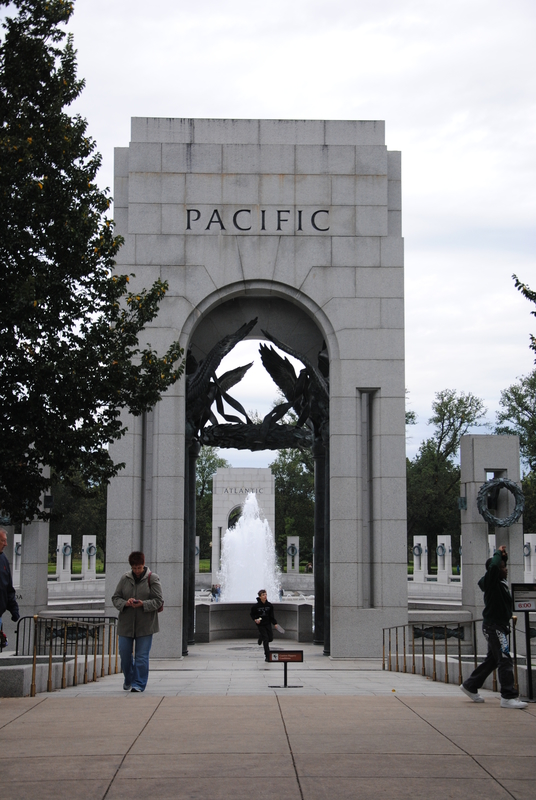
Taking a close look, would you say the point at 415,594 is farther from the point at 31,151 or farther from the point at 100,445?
the point at 31,151

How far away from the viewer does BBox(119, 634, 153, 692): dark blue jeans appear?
10.7 meters

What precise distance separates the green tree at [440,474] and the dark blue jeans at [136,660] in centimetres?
5076

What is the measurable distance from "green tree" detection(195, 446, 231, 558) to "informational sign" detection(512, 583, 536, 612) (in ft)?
207

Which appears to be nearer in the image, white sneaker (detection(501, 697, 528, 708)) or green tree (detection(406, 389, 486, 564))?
white sneaker (detection(501, 697, 528, 708))

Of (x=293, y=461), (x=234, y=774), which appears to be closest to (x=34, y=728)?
(x=234, y=774)

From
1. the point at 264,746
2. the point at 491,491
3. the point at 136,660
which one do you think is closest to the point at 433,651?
Result: the point at 136,660

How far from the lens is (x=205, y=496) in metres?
86.0

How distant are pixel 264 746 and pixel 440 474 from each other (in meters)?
57.2

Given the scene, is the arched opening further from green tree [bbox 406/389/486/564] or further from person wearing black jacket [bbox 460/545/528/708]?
green tree [bbox 406/389/486/564]

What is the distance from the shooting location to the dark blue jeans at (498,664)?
9031mm

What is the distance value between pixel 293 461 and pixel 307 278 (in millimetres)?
59668

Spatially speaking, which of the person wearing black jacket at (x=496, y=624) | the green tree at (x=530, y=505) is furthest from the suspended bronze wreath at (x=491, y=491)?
the green tree at (x=530, y=505)

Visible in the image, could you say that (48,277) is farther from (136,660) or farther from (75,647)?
(75,647)

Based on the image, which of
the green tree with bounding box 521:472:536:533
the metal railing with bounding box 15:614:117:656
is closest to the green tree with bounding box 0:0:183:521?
the metal railing with bounding box 15:614:117:656
